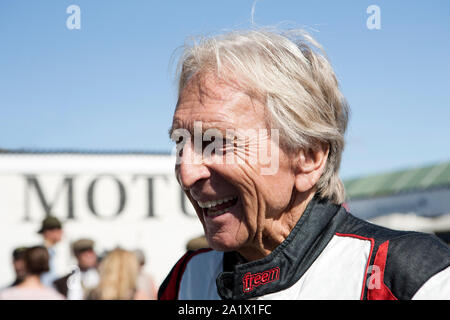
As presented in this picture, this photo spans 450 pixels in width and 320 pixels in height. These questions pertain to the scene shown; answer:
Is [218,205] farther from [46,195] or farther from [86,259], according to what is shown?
[46,195]

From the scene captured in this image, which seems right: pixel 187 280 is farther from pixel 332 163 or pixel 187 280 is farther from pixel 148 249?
pixel 148 249

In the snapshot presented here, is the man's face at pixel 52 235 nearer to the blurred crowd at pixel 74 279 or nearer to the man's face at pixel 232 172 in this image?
the blurred crowd at pixel 74 279

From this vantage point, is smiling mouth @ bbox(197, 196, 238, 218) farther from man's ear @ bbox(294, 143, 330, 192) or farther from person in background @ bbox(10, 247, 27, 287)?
person in background @ bbox(10, 247, 27, 287)

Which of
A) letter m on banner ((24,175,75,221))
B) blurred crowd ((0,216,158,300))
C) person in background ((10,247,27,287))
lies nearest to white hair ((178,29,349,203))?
blurred crowd ((0,216,158,300))

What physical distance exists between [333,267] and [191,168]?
61 centimetres

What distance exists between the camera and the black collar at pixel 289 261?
1936 millimetres

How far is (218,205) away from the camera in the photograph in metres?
2.03

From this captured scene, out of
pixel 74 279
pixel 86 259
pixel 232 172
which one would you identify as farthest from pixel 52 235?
pixel 232 172

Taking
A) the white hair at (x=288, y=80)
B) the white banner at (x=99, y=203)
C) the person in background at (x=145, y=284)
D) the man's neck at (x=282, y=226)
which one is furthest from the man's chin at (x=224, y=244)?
the white banner at (x=99, y=203)

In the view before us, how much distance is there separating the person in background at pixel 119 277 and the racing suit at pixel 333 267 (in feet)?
13.0

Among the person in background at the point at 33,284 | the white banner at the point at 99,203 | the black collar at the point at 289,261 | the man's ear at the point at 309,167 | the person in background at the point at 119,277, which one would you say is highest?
the man's ear at the point at 309,167
